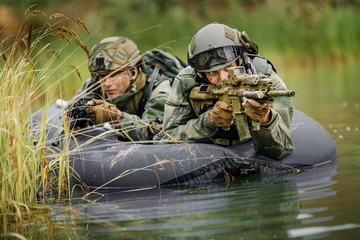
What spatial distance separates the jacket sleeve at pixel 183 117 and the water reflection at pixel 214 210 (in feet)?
1.64

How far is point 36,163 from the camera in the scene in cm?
548

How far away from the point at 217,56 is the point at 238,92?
0.59m

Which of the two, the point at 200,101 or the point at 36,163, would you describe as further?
the point at 200,101

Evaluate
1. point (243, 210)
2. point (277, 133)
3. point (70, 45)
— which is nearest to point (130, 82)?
point (70, 45)

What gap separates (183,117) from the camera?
6422 mm

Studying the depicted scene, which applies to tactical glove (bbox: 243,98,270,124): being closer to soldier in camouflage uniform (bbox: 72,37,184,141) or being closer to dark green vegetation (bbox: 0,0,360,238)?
dark green vegetation (bbox: 0,0,360,238)

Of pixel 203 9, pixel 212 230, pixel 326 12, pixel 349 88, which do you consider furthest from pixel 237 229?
pixel 203 9

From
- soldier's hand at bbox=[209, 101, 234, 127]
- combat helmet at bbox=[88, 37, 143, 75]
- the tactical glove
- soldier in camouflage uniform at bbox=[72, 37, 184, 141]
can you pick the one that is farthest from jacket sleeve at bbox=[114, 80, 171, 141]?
the tactical glove

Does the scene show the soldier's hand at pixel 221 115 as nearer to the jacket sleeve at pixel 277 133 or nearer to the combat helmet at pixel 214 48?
the jacket sleeve at pixel 277 133

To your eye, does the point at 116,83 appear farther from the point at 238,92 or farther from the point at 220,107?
the point at 238,92

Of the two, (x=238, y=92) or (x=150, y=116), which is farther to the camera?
(x=150, y=116)

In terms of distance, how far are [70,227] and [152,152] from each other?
1659 millimetres

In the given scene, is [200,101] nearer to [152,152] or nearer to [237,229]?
[152,152]

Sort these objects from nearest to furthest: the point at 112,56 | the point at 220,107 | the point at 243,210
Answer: the point at 243,210, the point at 220,107, the point at 112,56
